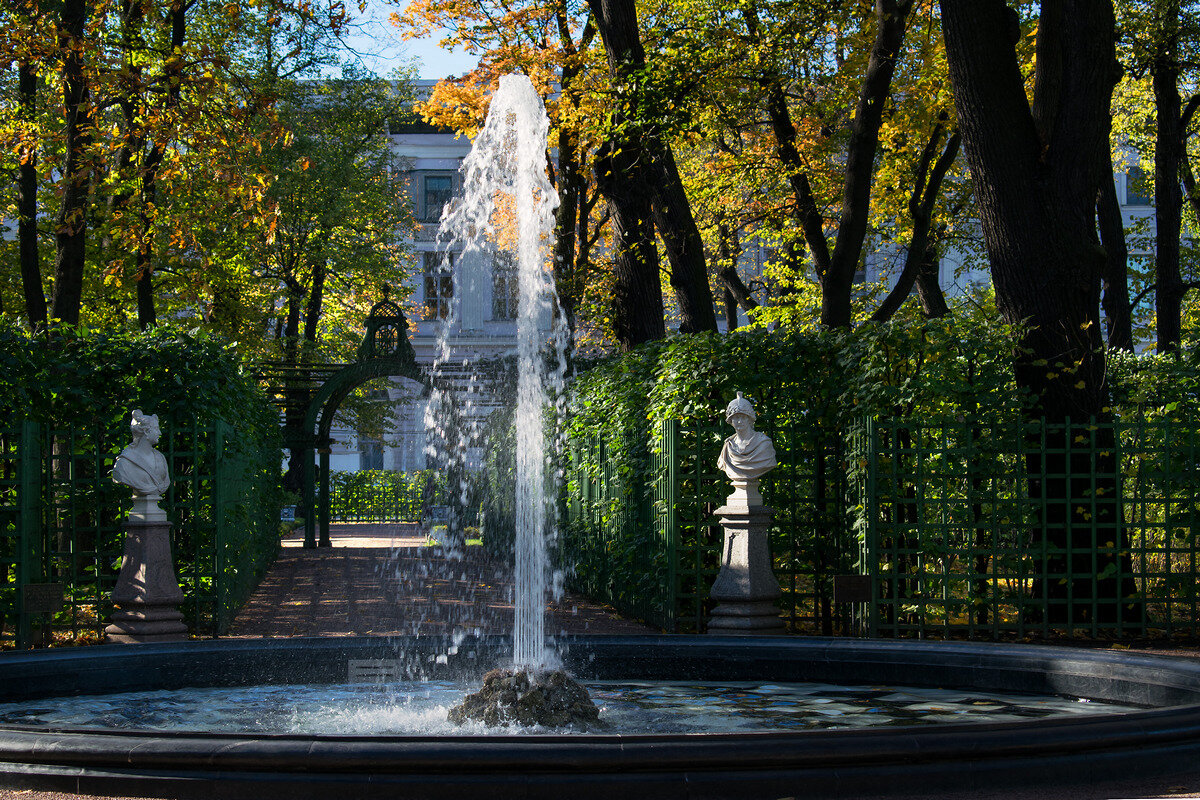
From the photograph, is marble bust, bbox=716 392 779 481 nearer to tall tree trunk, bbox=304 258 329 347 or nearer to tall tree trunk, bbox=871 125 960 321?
tall tree trunk, bbox=871 125 960 321

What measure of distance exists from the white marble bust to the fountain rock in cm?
466

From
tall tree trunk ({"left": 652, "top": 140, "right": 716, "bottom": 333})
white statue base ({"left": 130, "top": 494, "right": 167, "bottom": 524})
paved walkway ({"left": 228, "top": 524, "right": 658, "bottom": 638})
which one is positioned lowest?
paved walkway ({"left": 228, "top": 524, "right": 658, "bottom": 638})

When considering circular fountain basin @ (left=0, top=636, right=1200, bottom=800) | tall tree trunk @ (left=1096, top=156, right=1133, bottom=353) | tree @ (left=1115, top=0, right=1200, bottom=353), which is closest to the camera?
circular fountain basin @ (left=0, top=636, right=1200, bottom=800)

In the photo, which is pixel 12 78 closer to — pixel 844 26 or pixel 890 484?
pixel 844 26

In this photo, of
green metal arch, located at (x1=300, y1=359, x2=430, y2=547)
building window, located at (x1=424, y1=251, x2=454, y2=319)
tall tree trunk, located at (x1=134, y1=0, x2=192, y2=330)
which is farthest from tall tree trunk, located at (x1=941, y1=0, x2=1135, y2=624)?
building window, located at (x1=424, y1=251, x2=454, y2=319)

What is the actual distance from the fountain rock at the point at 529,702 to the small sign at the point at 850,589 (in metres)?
3.82

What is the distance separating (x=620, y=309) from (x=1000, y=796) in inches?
482

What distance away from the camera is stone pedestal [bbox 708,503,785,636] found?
935 cm

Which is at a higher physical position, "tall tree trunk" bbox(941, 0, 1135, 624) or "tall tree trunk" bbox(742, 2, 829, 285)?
"tall tree trunk" bbox(742, 2, 829, 285)

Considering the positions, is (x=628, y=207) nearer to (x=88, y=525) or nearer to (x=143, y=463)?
(x=88, y=525)

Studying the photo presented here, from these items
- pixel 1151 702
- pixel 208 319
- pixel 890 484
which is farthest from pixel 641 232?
pixel 208 319

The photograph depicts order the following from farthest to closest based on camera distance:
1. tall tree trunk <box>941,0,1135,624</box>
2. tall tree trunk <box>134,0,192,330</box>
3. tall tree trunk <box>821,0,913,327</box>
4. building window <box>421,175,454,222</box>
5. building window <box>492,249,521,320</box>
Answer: building window <box>421,175,454,222</box>
building window <box>492,249,521,320</box>
tall tree trunk <box>134,0,192,330</box>
tall tree trunk <box>821,0,913,327</box>
tall tree trunk <box>941,0,1135,624</box>

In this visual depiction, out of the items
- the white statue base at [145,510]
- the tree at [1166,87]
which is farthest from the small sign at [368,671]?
the tree at [1166,87]

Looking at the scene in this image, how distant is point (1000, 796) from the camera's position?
446cm
